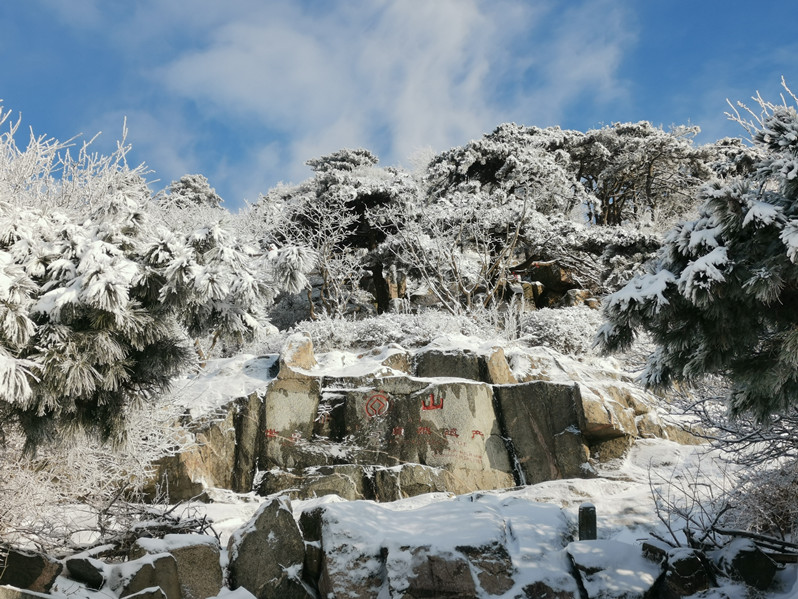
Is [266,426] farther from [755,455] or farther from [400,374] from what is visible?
[755,455]

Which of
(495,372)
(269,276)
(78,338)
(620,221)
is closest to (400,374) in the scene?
(495,372)

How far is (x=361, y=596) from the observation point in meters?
5.34

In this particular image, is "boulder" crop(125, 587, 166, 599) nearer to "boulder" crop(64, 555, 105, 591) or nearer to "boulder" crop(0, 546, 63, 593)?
"boulder" crop(64, 555, 105, 591)

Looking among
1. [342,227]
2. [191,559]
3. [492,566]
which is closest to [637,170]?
[342,227]

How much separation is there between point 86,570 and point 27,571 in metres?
0.42

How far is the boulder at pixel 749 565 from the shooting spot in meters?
5.14

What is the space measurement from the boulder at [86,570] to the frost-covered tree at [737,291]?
176 inches

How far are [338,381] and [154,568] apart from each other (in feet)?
18.2

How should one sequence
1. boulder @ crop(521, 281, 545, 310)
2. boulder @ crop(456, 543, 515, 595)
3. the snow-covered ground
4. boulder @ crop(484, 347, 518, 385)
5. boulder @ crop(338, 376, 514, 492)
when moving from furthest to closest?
boulder @ crop(521, 281, 545, 310), boulder @ crop(484, 347, 518, 385), boulder @ crop(338, 376, 514, 492), the snow-covered ground, boulder @ crop(456, 543, 515, 595)

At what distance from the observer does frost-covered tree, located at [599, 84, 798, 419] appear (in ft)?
12.5

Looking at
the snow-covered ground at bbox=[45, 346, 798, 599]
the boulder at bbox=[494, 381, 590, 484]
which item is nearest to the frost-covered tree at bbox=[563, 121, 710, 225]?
the boulder at bbox=[494, 381, 590, 484]

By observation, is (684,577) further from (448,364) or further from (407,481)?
(448,364)

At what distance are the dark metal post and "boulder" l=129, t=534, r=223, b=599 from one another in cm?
345

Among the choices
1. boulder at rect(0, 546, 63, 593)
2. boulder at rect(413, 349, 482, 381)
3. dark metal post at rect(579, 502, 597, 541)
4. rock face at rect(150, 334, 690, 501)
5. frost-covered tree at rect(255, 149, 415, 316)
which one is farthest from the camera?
frost-covered tree at rect(255, 149, 415, 316)
